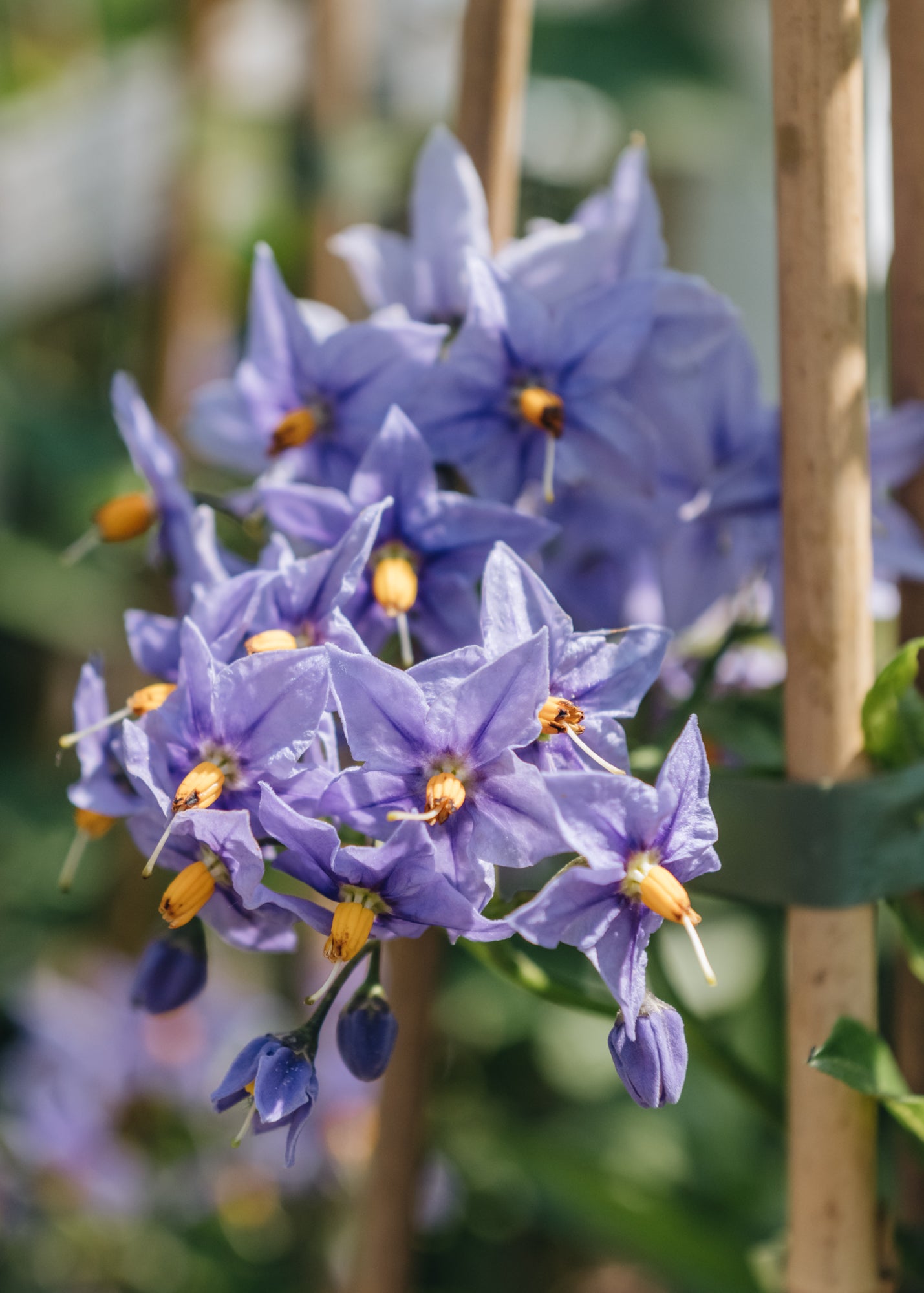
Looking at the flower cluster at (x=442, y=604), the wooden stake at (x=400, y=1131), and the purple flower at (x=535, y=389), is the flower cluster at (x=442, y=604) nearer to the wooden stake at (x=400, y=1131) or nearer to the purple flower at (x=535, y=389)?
the purple flower at (x=535, y=389)

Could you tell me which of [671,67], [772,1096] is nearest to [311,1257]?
[772,1096]

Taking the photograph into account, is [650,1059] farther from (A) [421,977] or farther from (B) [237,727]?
(A) [421,977]

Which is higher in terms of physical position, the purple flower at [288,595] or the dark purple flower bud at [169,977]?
the purple flower at [288,595]

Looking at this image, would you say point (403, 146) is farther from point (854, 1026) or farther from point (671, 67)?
point (854, 1026)

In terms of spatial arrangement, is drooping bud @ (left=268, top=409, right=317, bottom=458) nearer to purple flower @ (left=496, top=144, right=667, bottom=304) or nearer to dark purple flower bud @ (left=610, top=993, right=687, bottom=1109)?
purple flower @ (left=496, top=144, right=667, bottom=304)

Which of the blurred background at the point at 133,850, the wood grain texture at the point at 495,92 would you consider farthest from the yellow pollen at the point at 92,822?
the wood grain texture at the point at 495,92

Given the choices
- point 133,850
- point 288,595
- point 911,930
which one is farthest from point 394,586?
point 133,850
